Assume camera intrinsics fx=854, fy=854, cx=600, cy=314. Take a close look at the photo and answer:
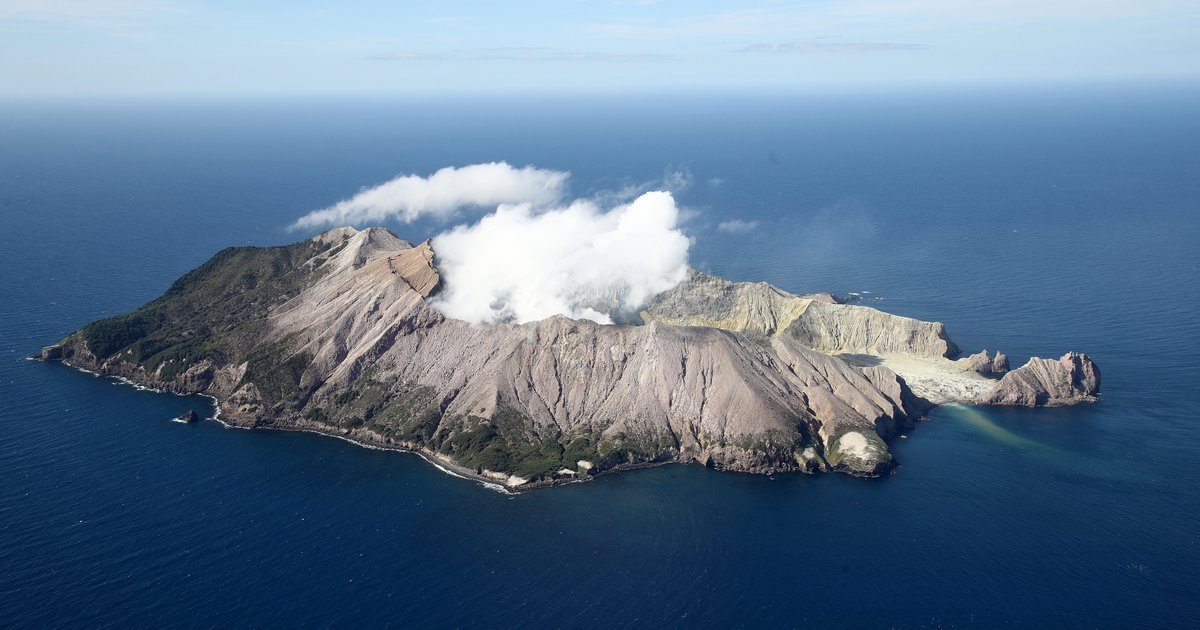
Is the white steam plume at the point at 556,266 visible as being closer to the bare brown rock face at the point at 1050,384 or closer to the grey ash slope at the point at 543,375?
the grey ash slope at the point at 543,375

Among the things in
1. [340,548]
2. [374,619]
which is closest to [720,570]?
[374,619]

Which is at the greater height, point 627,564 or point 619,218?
point 619,218

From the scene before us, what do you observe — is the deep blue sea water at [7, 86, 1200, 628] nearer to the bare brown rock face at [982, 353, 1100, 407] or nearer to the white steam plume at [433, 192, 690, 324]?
the bare brown rock face at [982, 353, 1100, 407]

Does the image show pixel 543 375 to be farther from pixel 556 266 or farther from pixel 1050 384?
pixel 1050 384

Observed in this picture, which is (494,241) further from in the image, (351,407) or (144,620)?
(144,620)

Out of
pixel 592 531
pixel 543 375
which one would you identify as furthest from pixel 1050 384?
pixel 592 531

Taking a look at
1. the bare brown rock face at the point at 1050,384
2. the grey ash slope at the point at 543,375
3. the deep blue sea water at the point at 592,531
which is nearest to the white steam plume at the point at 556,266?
the grey ash slope at the point at 543,375
